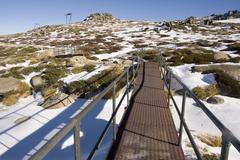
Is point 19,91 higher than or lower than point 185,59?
lower

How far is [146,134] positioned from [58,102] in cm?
1141

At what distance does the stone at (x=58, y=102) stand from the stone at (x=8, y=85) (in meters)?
4.95

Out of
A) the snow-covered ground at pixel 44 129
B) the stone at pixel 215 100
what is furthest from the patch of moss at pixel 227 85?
the snow-covered ground at pixel 44 129

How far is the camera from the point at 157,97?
1033 centimetres

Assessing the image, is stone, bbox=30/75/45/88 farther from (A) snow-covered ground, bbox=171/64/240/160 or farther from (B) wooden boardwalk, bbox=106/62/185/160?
(B) wooden boardwalk, bbox=106/62/185/160

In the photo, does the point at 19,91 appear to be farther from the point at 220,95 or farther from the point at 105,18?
the point at 105,18

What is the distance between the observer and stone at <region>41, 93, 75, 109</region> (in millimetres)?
16719

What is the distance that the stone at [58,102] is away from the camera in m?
16.7

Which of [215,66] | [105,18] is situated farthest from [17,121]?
[105,18]

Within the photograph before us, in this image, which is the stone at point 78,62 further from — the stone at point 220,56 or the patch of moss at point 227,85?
the patch of moss at point 227,85

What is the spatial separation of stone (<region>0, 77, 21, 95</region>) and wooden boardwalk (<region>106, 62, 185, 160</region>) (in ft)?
45.8

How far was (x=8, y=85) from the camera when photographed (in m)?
21.5

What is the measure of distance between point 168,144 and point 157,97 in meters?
4.70

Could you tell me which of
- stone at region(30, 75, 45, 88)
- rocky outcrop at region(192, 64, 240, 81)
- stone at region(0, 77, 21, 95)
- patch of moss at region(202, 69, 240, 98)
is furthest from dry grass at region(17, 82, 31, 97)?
patch of moss at region(202, 69, 240, 98)
